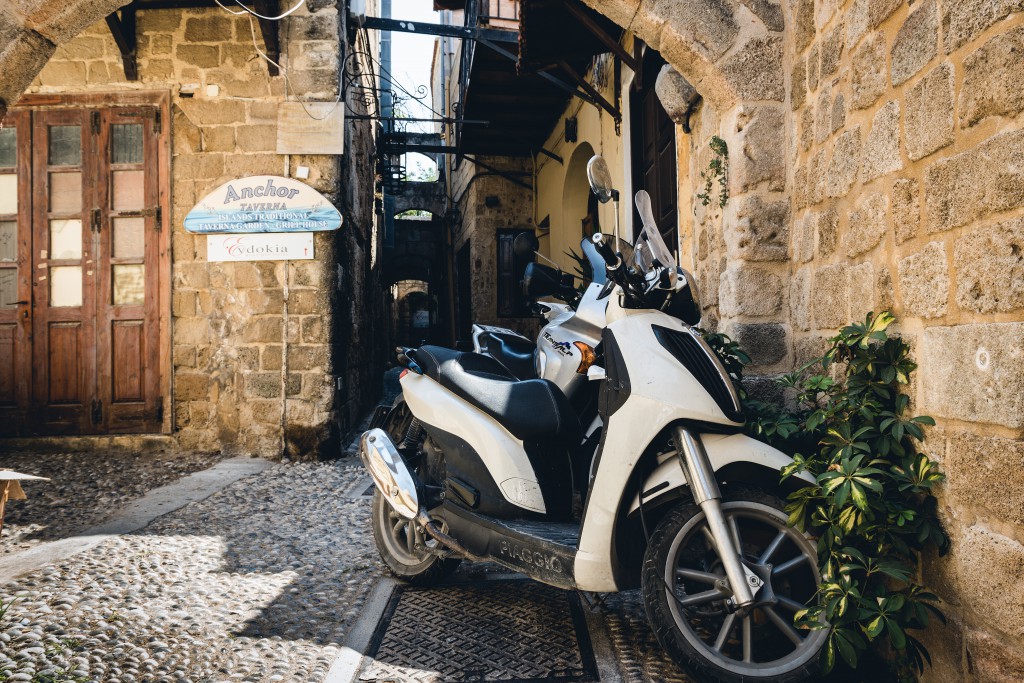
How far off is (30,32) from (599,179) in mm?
2671

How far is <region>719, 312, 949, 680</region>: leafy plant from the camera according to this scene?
1.77 meters

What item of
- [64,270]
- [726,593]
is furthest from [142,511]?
A: [726,593]

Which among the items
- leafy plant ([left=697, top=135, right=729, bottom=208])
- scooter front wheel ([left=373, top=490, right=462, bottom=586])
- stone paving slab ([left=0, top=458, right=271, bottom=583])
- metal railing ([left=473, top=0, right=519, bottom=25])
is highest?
metal railing ([left=473, top=0, right=519, bottom=25])

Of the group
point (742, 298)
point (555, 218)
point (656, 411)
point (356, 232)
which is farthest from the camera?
point (555, 218)

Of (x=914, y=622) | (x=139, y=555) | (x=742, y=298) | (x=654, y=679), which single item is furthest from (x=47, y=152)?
(x=914, y=622)

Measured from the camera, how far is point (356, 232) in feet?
25.4

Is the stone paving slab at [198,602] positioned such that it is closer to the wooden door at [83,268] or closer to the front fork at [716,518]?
the front fork at [716,518]

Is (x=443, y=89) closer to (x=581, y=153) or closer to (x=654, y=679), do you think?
(x=581, y=153)

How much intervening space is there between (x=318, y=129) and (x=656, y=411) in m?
4.90

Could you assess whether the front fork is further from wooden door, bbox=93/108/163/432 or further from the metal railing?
the metal railing

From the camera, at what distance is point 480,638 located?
2383 millimetres

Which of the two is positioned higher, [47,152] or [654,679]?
[47,152]

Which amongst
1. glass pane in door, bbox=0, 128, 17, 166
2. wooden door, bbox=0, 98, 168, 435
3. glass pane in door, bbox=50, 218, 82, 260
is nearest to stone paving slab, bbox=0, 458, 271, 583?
wooden door, bbox=0, 98, 168, 435

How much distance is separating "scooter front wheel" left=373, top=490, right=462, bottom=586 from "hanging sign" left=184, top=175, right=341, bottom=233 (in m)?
Answer: 3.56
